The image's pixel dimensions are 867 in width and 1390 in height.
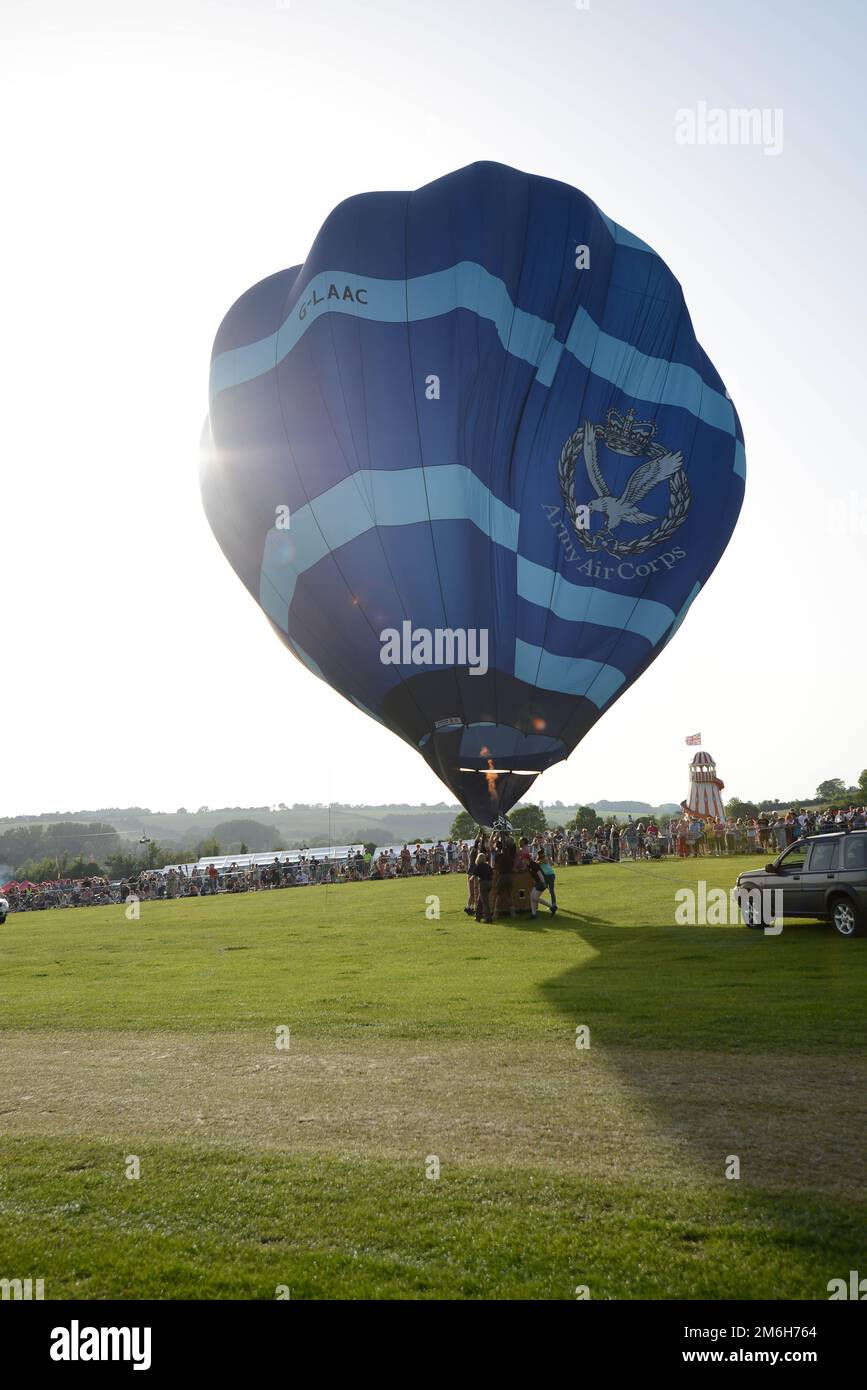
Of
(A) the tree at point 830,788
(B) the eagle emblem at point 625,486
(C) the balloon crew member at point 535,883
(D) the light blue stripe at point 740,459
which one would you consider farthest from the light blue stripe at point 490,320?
(A) the tree at point 830,788

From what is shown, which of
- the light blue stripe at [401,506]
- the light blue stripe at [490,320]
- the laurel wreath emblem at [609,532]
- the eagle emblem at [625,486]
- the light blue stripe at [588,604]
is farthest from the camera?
the eagle emblem at [625,486]

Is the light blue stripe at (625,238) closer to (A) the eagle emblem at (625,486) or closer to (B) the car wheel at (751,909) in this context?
(A) the eagle emblem at (625,486)

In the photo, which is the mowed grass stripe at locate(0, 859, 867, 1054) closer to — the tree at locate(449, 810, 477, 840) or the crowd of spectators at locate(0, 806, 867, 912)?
the crowd of spectators at locate(0, 806, 867, 912)

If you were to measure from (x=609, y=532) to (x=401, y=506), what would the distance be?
14.3 feet

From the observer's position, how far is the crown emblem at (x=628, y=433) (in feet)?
59.7

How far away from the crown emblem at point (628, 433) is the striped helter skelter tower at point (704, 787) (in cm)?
4530

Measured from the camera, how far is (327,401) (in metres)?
17.4

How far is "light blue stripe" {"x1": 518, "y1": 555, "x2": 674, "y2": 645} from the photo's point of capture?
56.0 feet

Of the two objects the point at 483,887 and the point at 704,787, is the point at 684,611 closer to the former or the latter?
the point at 483,887

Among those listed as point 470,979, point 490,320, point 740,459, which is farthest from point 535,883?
point 490,320

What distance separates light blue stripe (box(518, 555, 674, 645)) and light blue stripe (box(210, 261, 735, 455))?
379 cm
